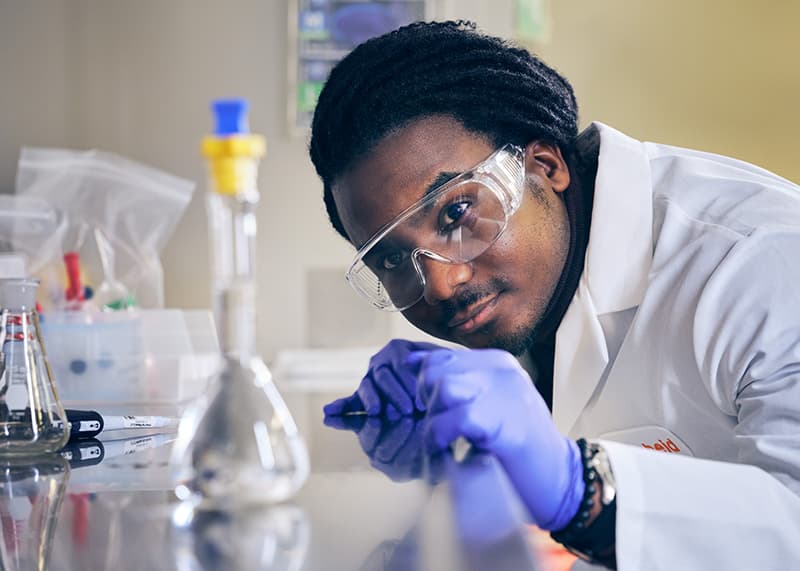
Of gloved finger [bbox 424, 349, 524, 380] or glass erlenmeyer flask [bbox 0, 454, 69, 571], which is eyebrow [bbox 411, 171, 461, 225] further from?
glass erlenmeyer flask [bbox 0, 454, 69, 571]

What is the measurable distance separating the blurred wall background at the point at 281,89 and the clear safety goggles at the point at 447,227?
6.22ft

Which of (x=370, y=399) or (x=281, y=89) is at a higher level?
(x=281, y=89)

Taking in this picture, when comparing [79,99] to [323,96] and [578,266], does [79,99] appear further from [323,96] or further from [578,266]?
[578,266]

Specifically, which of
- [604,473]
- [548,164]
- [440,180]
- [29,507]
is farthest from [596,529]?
[548,164]

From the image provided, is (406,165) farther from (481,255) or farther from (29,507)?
(29,507)

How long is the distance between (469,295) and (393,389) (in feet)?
0.67

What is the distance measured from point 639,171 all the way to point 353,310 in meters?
1.93

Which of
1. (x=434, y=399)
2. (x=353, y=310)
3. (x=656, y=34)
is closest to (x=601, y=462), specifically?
(x=434, y=399)

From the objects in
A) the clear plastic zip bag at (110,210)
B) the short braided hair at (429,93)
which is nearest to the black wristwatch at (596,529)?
the short braided hair at (429,93)

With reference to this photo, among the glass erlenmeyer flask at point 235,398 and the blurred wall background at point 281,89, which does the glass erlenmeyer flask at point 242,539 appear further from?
the blurred wall background at point 281,89

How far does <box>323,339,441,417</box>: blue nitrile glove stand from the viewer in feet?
4.18

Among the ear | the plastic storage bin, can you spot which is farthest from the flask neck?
the plastic storage bin

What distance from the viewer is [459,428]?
0.82m

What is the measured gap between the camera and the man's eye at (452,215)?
1.34 metres
